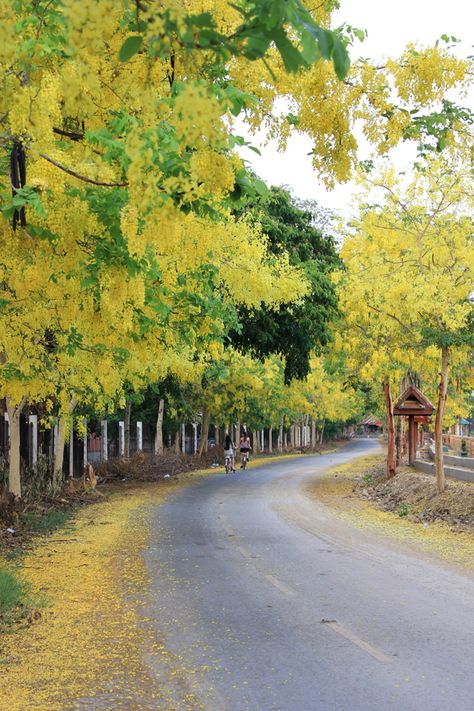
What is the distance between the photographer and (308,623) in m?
8.28

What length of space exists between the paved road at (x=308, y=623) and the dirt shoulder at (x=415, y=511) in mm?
915

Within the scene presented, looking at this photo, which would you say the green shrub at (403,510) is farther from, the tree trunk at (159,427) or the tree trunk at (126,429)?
the tree trunk at (159,427)

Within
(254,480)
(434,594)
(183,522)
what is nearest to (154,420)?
(254,480)

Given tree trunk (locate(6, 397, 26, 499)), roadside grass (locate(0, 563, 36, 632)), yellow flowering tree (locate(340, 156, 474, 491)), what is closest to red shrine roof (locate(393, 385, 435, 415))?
yellow flowering tree (locate(340, 156, 474, 491))

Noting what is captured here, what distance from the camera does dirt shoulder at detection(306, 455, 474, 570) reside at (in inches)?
575

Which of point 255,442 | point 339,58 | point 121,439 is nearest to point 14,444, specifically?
point 339,58

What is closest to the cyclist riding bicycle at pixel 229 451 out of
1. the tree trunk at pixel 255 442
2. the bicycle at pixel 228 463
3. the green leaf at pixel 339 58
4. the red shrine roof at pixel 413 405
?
the bicycle at pixel 228 463

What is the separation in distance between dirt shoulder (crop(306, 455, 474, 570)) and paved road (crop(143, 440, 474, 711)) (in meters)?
0.92

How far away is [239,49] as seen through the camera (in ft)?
13.2

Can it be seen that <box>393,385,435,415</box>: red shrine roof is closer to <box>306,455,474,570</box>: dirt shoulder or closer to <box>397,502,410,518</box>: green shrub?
<box>306,455,474,570</box>: dirt shoulder

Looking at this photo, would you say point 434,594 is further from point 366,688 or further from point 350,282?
point 350,282

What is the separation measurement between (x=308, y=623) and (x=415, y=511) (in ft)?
39.1

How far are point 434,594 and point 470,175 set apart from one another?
11476 millimetres

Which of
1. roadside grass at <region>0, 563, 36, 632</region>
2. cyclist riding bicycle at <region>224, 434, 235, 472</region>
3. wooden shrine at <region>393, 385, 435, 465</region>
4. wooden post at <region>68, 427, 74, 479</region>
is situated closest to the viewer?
roadside grass at <region>0, 563, 36, 632</region>
